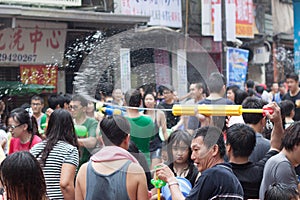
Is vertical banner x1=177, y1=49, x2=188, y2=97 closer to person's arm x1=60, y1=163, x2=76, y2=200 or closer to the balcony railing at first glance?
person's arm x1=60, y1=163, x2=76, y2=200

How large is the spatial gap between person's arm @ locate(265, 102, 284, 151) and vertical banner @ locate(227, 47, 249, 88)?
394 inches

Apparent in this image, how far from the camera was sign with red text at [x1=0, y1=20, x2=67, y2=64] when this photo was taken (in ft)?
42.3

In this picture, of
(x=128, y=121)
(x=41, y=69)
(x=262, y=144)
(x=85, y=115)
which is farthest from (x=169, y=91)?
(x=41, y=69)

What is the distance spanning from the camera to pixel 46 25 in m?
13.8

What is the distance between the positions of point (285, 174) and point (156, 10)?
1245 cm

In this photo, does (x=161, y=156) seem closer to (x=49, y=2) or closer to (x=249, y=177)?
(x=249, y=177)

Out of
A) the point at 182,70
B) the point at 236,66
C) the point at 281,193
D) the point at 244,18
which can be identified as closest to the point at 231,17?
the point at 236,66

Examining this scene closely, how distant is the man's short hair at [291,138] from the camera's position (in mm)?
4594

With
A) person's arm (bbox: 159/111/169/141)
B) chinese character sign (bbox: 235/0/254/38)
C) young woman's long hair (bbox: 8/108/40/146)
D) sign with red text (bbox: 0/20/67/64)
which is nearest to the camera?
person's arm (bbox: 159/111/169/141)

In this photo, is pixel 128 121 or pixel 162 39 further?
pixel 128 121

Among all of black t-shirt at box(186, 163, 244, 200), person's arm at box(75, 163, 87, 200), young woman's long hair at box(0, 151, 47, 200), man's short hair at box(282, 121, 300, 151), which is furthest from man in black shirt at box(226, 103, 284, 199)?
young woman's long hair at box(0, 151, 47, 200)

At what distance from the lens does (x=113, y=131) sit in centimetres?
452

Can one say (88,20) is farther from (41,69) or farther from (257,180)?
(257,180)

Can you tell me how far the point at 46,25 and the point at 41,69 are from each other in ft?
5.67
